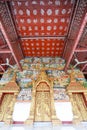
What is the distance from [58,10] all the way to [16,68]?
319cm

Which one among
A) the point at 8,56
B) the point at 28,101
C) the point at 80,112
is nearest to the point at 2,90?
the point at 28,101

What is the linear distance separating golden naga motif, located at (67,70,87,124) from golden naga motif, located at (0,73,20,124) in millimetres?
1996

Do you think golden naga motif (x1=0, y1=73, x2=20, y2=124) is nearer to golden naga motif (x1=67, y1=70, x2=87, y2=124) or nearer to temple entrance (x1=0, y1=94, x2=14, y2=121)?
temple entrance (x1=0, y1=94, x2=14, y2=121)

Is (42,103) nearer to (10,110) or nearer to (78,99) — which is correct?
(10,110)

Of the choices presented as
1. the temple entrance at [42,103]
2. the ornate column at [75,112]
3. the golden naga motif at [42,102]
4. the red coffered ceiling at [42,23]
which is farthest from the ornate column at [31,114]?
the red coffered ceiling at [42,23]

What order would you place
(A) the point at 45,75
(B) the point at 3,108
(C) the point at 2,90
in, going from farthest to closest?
1. (A) the point at 45,75
2. (C) the point at 2,90
3. (B) the point at 3,108

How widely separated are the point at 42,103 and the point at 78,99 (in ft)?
4.37

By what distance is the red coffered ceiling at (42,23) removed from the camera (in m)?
4.45

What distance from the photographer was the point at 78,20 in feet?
14.7

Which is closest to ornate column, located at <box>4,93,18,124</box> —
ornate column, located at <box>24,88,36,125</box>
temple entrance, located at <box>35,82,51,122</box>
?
ornate column, located at <box>24,88,36,125</box>

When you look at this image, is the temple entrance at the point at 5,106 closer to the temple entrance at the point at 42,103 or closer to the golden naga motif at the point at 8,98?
the golden naga motif at the point at 8,98

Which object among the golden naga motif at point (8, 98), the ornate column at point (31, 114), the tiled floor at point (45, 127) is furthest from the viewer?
the golden naga motif at point (8, 98)

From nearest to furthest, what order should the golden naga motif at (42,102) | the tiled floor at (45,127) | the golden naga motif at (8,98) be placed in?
the tiled floor at (45,127) < the golden naga motif at (42,102) < the golden naga motif at (8,98)

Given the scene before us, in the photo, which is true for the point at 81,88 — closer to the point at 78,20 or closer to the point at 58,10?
the point at 78,20
